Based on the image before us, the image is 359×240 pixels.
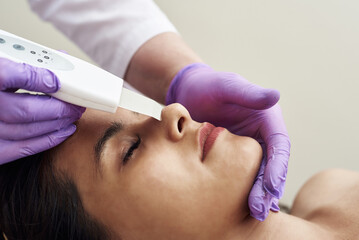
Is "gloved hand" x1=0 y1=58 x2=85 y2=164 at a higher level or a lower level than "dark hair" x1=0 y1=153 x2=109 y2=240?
higher

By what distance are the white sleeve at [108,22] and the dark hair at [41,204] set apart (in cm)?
55

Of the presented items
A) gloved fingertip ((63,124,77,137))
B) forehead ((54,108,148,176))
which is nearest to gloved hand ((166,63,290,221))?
forehead ((54,108,148,176))

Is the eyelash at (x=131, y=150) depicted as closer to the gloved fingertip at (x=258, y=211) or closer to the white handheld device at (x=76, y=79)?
the white handheld device at (x=76, y=79)

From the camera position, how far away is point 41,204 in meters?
0.80

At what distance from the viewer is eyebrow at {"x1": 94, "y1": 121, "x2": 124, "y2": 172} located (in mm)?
763

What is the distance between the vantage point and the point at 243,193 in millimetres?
773

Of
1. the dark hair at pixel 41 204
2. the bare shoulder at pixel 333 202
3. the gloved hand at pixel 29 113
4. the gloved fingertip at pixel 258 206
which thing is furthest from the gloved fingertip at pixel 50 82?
the bare shoulder at pixel 333 202

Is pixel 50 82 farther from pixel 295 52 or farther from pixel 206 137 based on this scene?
pixel 295 52

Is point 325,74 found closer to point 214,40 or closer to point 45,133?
point 214,40

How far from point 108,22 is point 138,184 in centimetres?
68

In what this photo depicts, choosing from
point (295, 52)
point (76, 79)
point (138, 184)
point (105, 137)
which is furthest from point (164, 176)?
point (295, 52)

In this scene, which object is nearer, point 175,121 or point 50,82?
point 50,82

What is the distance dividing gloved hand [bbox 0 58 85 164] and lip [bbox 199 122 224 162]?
10.4 inches

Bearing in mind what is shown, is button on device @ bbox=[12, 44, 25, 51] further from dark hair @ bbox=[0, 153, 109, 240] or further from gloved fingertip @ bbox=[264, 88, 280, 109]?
gloved fingertip @ bbox=[264, 88, 280, 109]
